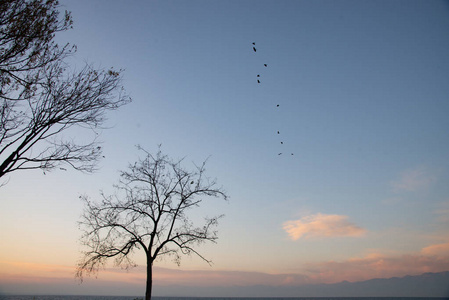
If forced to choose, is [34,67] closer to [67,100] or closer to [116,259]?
[67,100]

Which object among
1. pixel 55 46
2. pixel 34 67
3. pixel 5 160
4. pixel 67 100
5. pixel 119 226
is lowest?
pixel 119 226

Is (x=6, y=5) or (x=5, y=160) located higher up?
(x=6, y=5)

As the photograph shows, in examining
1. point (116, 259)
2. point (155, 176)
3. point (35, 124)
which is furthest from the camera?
point (155, 176)

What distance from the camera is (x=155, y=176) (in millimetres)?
22375

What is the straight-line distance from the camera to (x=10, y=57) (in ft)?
33.9

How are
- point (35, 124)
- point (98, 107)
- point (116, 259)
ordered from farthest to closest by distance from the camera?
point (116, 259) → point (98, 107) → point (35, 124)

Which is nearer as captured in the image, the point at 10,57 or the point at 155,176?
the point at 10,57

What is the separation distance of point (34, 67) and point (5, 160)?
3142mm

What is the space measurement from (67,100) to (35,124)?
127cm

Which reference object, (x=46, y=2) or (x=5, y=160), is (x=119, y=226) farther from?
(x=46, y=2)

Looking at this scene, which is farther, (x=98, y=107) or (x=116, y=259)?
(x=116, y=259)

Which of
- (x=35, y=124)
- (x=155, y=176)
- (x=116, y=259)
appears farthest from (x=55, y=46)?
(x=116, y=259)

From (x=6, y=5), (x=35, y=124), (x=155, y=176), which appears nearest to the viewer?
(x=6, y=5)

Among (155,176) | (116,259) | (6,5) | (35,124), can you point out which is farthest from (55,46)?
(116,259)
